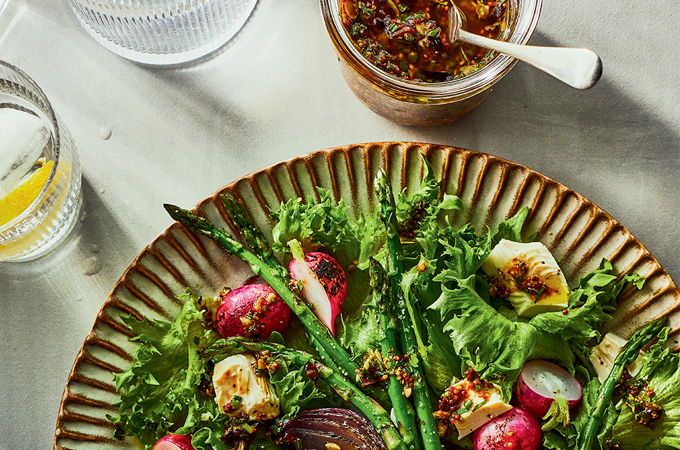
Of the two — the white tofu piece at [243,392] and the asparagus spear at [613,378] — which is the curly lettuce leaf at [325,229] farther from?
the asparagus spear at [613,378]

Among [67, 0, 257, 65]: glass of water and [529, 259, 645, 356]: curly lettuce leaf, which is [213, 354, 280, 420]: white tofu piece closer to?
[529, 259, 645, 356]: curly lettuce leaf

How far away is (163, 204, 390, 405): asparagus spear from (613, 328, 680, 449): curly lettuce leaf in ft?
1.67

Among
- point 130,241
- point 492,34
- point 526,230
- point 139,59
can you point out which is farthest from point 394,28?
point 130,241

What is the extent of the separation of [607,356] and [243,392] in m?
0.79

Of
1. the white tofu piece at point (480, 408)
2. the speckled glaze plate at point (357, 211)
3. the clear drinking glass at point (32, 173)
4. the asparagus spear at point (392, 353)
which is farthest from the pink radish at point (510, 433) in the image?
the clear drinking glass at point (32, 173)

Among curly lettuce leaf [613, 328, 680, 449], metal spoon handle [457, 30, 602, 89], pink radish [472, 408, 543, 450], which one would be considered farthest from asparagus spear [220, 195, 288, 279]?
curly lettuce leaf [613, 328, 680, 449]

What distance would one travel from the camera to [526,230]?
5.73 feet

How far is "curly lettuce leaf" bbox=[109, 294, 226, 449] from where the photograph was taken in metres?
1.60

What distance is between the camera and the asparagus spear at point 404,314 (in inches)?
62.2

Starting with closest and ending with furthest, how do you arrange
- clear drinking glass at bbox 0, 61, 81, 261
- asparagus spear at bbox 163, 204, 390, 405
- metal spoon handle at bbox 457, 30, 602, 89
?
metal spoon handle at bbox 457, 30, 602, 89, asparagus spear at bbox 163, 204, 390, 405, clear drinking glass at bbox 0, 61, 81, 261

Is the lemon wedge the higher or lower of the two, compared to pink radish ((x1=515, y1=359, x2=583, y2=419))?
higher

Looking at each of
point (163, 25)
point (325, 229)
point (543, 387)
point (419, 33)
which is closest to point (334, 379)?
point (325, 229)

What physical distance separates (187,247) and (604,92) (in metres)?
1.11

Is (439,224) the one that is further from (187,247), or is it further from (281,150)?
(187,247)
